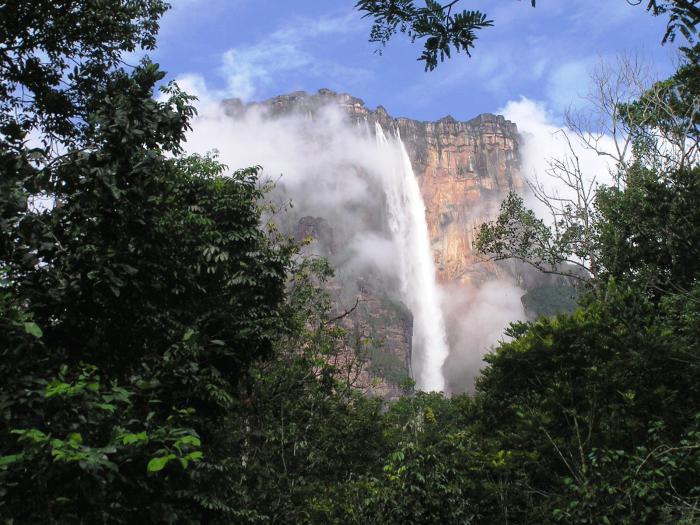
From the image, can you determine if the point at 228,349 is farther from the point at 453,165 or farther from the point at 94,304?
the point at 453,165

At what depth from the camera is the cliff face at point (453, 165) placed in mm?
138250

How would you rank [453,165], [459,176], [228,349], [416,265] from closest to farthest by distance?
[228,349]
[416,265]
[459,176]
[453,165]

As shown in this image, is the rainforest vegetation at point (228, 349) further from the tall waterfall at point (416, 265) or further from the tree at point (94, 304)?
the tall waterfall at point (416, 265)

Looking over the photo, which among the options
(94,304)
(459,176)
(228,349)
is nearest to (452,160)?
(459,176)

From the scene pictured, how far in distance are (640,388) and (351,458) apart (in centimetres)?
759

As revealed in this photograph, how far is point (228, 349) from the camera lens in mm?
5574

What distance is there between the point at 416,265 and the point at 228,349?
428ft

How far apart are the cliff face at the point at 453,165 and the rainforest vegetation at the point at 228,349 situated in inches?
4745

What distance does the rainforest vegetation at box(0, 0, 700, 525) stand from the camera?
352 cm

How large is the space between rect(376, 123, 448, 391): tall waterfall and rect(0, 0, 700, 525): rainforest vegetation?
10454cm

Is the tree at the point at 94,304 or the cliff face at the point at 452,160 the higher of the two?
the cliff face at the point at 452,160

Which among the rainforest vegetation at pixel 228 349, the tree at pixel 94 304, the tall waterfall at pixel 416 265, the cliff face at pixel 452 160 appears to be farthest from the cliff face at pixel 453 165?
the tree at pixel 94 304

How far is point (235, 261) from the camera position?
1055cm

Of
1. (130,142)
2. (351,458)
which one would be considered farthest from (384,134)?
(130,142)
